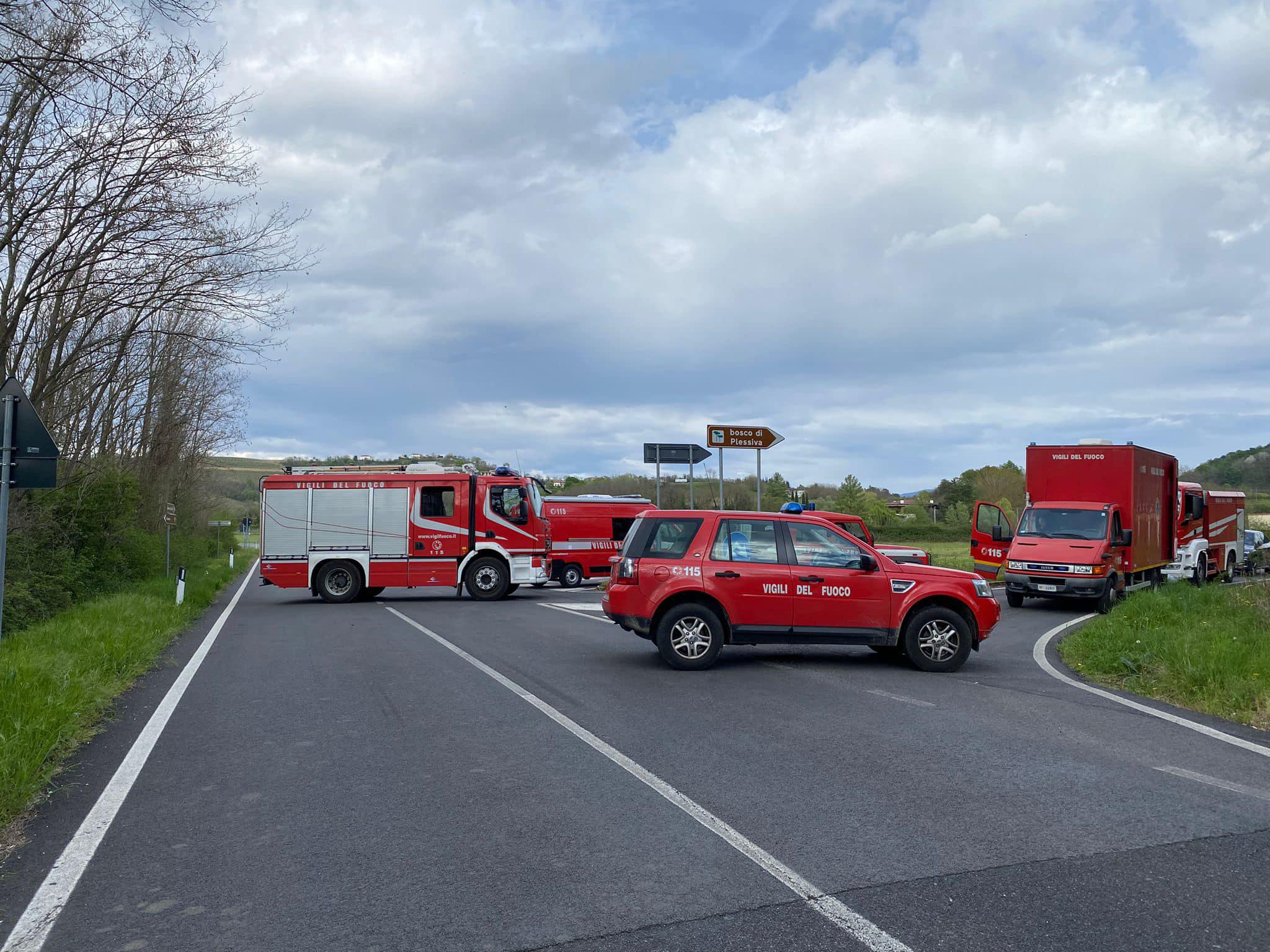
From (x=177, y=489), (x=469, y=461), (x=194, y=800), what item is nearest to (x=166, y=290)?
(x=469, y=461)

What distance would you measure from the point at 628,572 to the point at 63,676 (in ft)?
18.3

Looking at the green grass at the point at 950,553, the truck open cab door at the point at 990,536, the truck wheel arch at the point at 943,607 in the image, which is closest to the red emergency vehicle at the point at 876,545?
the truck open cab door at the point at 990,536

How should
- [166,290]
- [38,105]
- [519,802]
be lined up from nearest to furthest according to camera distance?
[519,802], [38,105], [166,290]

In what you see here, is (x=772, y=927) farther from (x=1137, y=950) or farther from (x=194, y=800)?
(x=194, y=800)

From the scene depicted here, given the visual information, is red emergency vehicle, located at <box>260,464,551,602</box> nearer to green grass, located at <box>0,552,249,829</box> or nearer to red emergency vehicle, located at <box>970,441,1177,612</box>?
green grass, located at <box>0,552,249,829</box>

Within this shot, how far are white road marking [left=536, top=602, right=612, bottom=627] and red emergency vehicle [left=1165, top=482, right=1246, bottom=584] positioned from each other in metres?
14.9

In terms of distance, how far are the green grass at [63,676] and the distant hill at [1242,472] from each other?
2553 inches

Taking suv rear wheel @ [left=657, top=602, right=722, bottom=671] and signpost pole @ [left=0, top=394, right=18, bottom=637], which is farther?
suv rear wheel @ [left=657, top=602, right=722, bottom=671]

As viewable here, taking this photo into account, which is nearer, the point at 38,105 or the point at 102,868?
the point at 102,868

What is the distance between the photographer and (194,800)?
19.0 ft

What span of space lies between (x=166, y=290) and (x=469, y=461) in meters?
9.23

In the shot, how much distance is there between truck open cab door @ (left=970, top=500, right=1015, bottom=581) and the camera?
72.1 feet

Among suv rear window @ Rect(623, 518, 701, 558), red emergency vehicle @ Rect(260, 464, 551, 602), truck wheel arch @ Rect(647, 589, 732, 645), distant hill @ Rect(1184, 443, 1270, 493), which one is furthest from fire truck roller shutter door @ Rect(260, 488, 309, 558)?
distant hill @ Rect(1184, 443, 1270, 493)

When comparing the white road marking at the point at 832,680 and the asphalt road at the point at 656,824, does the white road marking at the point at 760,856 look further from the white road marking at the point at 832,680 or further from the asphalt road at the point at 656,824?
the white road marking at the point at 832,680
